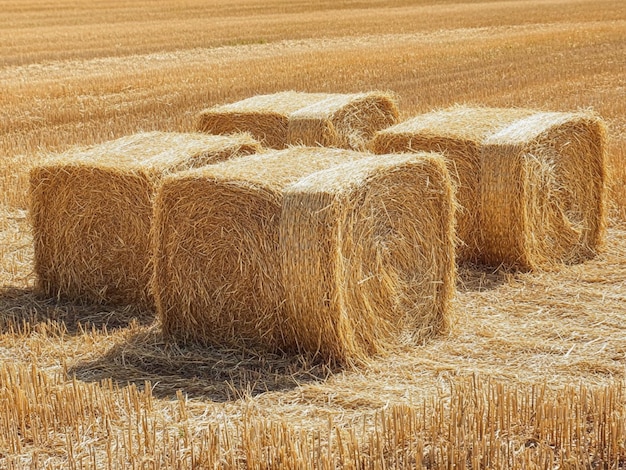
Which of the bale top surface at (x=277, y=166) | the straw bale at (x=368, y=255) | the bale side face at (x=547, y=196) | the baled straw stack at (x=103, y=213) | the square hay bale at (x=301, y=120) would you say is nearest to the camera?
the straw bale at (x=368, y=255)

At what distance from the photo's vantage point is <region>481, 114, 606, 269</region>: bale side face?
7418mm

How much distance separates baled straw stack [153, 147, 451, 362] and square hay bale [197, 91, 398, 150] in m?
2.69

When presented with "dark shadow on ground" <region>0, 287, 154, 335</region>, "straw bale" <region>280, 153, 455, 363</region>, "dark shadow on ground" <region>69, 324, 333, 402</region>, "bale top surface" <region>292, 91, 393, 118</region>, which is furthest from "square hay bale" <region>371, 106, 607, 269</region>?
"dark shadow on ground" <region>0, 287, 154, 335</region>

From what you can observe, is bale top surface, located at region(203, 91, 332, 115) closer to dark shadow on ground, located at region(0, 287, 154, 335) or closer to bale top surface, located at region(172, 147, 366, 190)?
bale top surface, located at region(172, 147, 366, 190)

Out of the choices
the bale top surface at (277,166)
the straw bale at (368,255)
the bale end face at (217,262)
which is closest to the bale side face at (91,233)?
the bale end face at (217,262)

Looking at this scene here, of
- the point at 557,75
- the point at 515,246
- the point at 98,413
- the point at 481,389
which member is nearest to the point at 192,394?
the point at 98,413

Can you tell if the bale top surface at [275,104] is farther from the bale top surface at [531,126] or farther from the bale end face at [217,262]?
the bale end face at [217,262]

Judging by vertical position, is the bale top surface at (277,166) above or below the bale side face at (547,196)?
above

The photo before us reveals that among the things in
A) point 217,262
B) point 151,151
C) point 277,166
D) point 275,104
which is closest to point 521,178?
point 277,166

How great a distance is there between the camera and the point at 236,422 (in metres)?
4.88

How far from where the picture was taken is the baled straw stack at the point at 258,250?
580cm

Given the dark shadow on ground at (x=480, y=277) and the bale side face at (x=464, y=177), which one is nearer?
the dark shadow on ground at (x=480, y=277)

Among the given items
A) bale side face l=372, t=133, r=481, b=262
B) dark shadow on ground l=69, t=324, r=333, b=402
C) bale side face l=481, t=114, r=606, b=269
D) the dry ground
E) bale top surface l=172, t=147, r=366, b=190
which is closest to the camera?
the dry ground

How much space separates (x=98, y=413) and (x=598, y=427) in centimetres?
241
